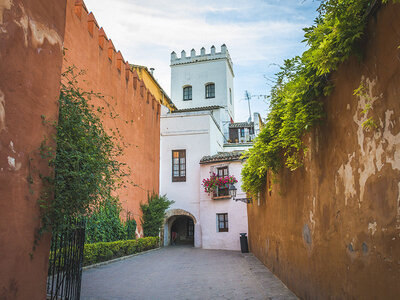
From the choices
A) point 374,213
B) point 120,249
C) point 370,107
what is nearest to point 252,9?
point 370,107

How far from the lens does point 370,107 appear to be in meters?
Answer: 2.88

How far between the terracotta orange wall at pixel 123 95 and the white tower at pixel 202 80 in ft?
40.8

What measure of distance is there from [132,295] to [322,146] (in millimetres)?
4889

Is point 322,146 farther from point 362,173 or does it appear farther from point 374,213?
point 374,213

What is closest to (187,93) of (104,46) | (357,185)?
(104,46)

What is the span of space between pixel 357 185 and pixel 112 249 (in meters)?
11.0

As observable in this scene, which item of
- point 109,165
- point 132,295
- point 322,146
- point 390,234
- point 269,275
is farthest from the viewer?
point 269,275

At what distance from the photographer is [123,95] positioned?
1553 centimetres

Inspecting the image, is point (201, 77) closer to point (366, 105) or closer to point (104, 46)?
point (104, 46)

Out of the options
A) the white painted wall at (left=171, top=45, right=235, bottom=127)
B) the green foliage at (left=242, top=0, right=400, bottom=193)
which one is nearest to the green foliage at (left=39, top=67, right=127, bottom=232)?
the green foliage at (left=242, top=0, right=400, bottom=193)

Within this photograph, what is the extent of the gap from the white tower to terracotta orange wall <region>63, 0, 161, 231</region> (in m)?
12.4

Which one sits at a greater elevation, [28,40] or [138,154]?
[138,154]

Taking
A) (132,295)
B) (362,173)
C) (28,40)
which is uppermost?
(28,40)

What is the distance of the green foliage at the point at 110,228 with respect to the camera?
38.6 ft
